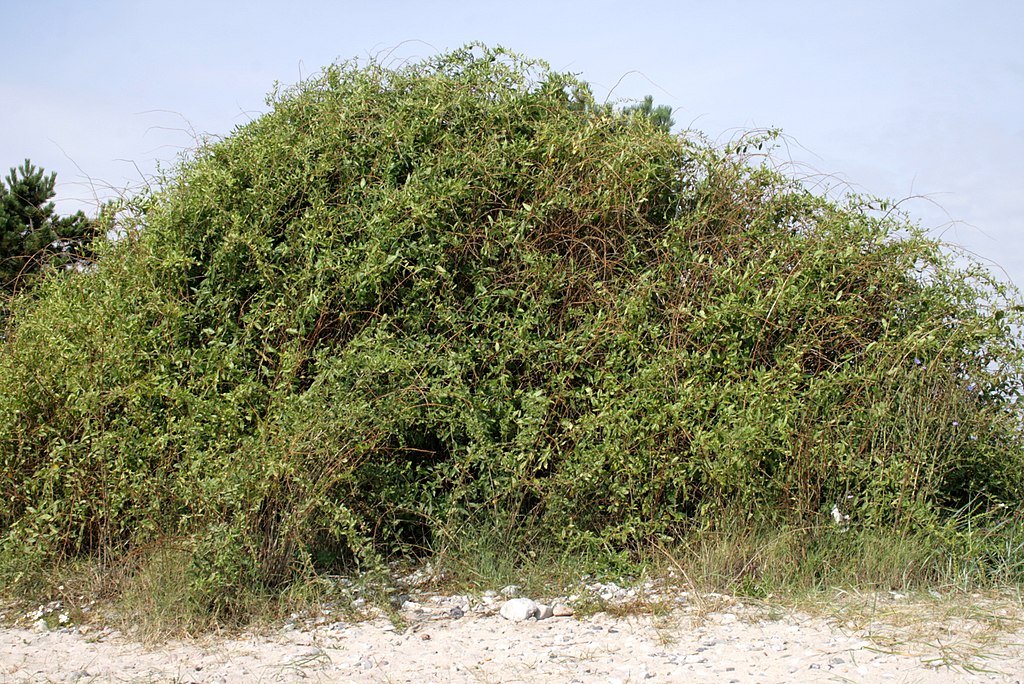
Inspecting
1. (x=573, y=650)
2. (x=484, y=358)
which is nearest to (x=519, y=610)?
(x=573, y=650)

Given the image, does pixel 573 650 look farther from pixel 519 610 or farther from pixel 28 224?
pixel 28 224

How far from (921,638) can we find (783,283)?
231 cm

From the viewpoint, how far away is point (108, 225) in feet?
23.0

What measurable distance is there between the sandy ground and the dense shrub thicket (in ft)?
1.78

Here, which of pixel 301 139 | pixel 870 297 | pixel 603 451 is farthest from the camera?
pixel 301 139

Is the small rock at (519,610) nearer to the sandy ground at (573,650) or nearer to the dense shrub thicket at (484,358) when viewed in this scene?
the sandy ground at (573,650)

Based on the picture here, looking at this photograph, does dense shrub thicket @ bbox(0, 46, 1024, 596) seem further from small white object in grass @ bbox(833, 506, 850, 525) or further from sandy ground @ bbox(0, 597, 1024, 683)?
sandy ground @ bbox(0, 597, 1024, 683)

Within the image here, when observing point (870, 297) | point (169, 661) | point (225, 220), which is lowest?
point (169, 661)

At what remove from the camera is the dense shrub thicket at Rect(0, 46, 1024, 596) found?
17.7 ft

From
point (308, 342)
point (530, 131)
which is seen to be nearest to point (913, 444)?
point (530, 131)

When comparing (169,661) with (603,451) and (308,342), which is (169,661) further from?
(603,451)

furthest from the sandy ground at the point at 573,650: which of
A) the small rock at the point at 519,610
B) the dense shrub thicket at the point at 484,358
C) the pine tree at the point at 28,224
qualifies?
the pine tree at the point at 28,224

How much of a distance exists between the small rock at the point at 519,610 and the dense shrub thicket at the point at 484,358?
0.60 metres

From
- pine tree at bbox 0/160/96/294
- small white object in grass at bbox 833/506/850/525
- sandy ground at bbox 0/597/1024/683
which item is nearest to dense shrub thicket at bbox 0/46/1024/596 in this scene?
small white object in grass at bbox 833/506/850/525
